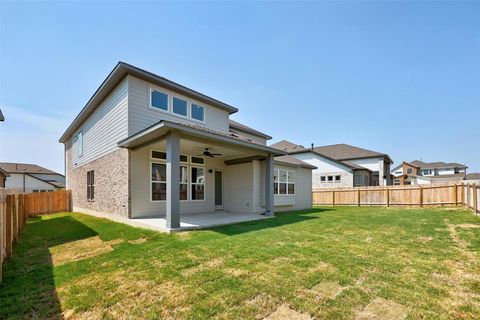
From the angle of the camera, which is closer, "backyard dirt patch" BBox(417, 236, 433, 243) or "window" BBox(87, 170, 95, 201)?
"backyard dirt patch" BBox(417, 236, 433, 243)

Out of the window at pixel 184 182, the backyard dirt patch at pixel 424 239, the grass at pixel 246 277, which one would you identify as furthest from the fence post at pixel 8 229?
the backyard dirt patch at pixel 424 239

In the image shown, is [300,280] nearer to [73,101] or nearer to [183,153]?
[183,153]

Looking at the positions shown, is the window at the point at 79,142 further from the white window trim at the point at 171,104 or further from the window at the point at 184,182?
the window at the point at 184,182

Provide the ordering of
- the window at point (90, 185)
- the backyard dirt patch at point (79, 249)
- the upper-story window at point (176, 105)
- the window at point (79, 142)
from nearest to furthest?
the backyard dirt patch at point (79, 249), the upper-story window at point (176, 105), the window at point (90, 185), the window at point (79, 142)

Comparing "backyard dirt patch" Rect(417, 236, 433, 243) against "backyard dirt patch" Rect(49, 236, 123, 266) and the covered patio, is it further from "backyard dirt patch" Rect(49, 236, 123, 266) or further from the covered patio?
"backyard dirt patch" Rect(49, 236, 123, 266)

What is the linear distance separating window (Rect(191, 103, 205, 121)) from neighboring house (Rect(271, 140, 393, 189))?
49.3 feet

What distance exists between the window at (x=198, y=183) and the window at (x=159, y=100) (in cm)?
326

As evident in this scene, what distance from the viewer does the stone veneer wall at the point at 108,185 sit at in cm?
980

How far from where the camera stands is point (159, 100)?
10719 millimetres

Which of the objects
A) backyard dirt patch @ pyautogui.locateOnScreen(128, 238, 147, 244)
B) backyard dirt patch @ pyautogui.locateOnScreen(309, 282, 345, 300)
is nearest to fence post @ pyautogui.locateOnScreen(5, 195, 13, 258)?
backyard dirt patch @ pyautogui.locateOnScreen(128, 238, 147, 244)

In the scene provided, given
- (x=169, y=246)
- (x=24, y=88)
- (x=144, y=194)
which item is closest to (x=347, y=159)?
(x=144, y=194)

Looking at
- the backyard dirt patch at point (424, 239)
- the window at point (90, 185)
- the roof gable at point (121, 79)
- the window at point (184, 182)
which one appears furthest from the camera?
the window at point (90, 185)

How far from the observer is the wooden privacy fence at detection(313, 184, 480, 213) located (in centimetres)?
1387

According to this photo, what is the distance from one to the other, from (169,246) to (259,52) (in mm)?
10344
